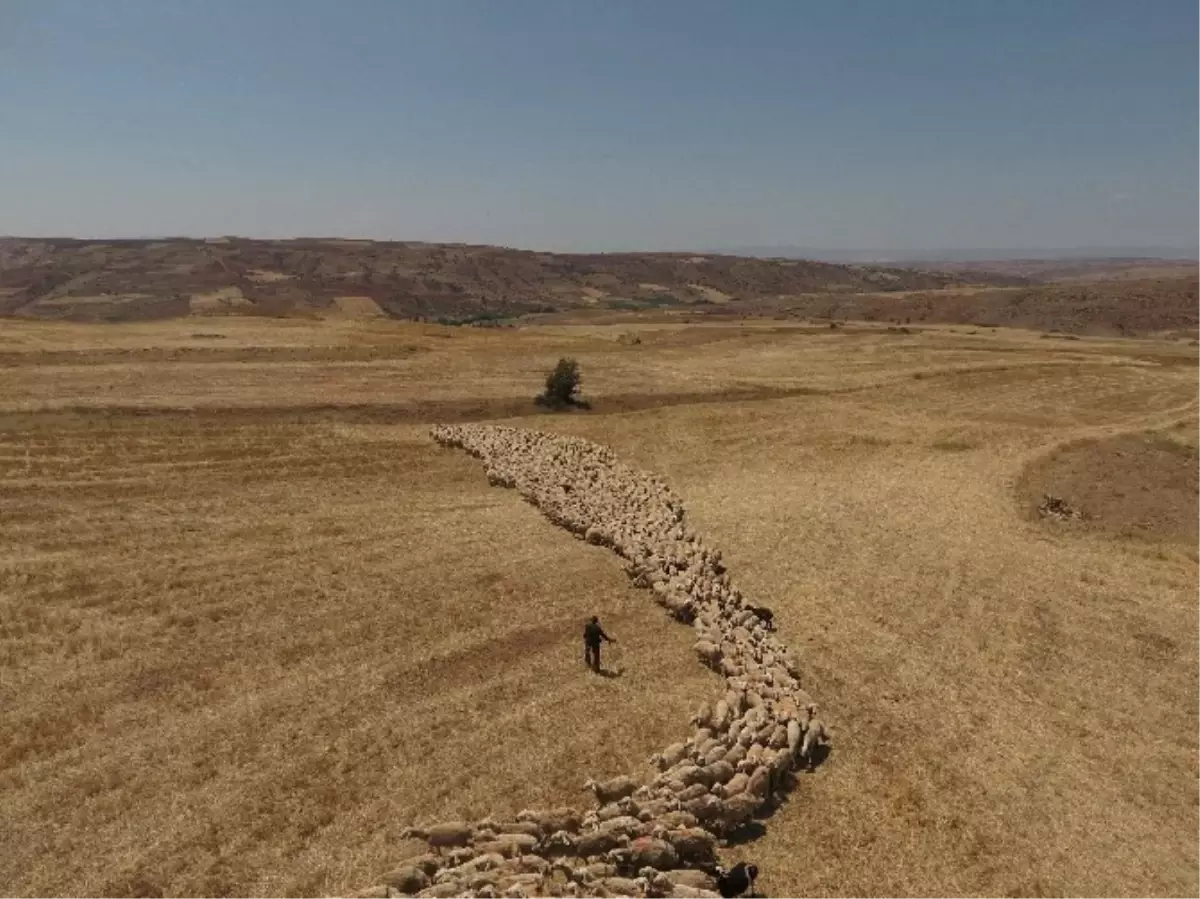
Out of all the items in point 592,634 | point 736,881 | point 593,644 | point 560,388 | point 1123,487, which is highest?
point 560,388

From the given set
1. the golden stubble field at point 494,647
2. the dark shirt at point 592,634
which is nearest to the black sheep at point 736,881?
the golden stubble field at point 494,647

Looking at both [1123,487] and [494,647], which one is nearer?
[494,647]

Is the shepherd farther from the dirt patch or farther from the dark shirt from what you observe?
the dirt patch

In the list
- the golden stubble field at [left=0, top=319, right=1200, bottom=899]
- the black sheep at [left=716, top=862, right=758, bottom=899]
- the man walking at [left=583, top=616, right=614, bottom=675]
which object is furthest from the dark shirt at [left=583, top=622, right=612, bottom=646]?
the black sheep at [left=716, top=862, right=758, bottom=899]

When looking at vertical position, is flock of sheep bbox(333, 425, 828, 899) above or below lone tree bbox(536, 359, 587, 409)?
below

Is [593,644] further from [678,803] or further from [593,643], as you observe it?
[678,803]

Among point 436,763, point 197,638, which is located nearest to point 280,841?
point 436,763

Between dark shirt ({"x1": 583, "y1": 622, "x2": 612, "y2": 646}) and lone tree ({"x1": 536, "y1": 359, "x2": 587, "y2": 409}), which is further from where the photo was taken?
lone tree ({"x1": 536, "y1": 359, "x2": 587, "y2": 409})

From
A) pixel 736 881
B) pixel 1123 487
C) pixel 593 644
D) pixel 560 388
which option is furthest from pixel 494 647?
pixel 1123 487

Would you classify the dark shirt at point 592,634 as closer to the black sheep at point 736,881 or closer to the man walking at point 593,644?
the man walking at point 593,644
